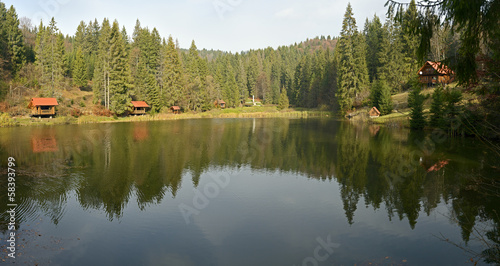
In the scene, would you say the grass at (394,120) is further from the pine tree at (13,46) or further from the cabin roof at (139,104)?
the pine tree at (13,46)

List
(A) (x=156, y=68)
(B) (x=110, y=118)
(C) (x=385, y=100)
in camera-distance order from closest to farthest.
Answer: (C) (x=385, y=100) < (B) (x=110, y=118) < (A) (x=156, y=68)

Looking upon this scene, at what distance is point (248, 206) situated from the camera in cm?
1389

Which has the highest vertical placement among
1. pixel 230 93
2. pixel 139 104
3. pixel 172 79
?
pixel 172 79

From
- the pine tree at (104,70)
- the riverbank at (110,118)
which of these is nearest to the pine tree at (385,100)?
the riverbank at (110,118)

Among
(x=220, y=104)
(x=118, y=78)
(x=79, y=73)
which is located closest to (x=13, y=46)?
(x=79, y=73)

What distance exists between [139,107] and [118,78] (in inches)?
283

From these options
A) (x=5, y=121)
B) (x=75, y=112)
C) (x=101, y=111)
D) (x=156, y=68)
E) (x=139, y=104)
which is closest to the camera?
(x=5, y=121)

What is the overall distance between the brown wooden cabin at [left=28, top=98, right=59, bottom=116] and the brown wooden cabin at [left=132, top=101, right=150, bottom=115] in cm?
1451

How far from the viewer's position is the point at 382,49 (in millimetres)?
66688

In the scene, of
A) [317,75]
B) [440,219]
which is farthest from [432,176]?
[317,75]

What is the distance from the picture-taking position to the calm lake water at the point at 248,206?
9703 mm

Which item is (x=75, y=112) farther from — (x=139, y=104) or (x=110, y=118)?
(x=139, y=104)

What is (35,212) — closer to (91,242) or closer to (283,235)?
(91,242)

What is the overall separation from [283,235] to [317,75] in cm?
8723
